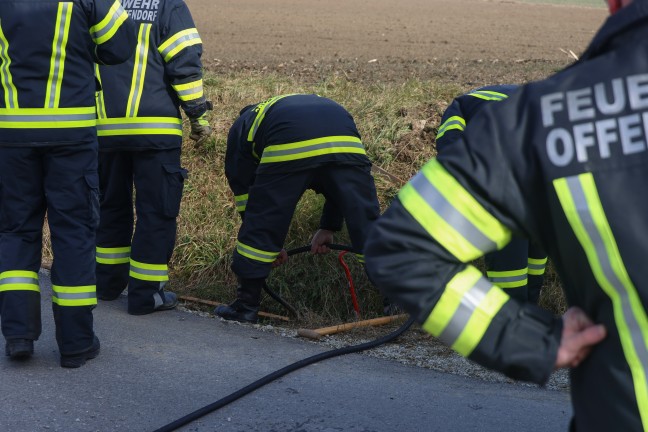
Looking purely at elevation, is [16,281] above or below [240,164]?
below

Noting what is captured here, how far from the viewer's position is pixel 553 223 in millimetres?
1612

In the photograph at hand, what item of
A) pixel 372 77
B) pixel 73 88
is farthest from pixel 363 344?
pixel 372 77

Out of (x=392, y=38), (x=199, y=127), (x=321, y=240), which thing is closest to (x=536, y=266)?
(x=321, y=240)

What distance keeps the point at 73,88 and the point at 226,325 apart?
1631 mm

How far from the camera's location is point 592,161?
1.56 meters

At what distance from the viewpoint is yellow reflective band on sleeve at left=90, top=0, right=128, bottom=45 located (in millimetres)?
4750

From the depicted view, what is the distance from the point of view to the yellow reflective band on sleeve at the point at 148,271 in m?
5.71

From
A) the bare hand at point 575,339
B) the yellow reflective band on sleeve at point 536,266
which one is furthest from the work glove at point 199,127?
the bare hand at point 575,339

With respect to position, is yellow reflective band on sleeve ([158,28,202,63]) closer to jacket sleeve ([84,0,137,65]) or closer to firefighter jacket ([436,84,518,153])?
jacket sleeve ([84,0,137,65])

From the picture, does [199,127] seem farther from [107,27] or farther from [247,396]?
[247,396]

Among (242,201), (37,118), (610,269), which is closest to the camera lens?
(610,269)

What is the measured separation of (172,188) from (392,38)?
62.2 feet

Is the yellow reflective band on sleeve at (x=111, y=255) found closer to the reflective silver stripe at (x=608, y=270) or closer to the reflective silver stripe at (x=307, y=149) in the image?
the reflective silver stripe at (x=307, y=149)

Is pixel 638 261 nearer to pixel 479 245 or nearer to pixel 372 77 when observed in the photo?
pixel 479 245
